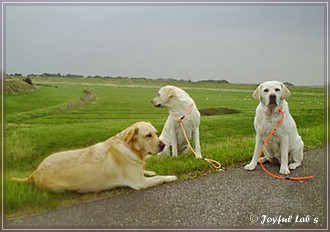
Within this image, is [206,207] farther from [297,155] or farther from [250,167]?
[297,155]

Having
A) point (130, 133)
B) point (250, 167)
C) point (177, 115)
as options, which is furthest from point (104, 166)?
point (250, 167)

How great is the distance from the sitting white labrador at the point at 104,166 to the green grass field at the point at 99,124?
0.45ft

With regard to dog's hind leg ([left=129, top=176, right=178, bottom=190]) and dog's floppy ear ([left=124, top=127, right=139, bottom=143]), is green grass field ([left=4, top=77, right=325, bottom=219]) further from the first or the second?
dog's floppy ear ([left=124, top=127, right=139, bottom=143])

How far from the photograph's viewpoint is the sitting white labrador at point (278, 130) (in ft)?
17.8

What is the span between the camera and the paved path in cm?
421

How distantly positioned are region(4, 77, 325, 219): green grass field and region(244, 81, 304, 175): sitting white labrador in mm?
665

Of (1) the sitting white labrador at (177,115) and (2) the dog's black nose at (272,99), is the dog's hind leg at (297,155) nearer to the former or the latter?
(2) the dog's black nose at (272,99)

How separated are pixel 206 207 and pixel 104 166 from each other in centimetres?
153

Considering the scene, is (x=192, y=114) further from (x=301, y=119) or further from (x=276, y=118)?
(x=301, y=119)

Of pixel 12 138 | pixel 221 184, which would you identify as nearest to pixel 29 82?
pixel 12 138

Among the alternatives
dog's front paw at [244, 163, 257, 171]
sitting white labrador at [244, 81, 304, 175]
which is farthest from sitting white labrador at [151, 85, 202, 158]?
sitting white labrador at [244, 81, 304, 175]

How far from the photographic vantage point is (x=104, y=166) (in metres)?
4.94

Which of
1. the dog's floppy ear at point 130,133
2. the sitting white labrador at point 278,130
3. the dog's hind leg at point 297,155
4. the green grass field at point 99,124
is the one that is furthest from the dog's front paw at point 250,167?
the dog's floppy ear at point 130,133

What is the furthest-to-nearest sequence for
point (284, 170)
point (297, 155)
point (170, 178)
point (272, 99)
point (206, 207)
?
1. point (297, 155)
2. point (284, 170)
3. point (272, 99)
4. point (170, 178)
5. point (206, 207)
